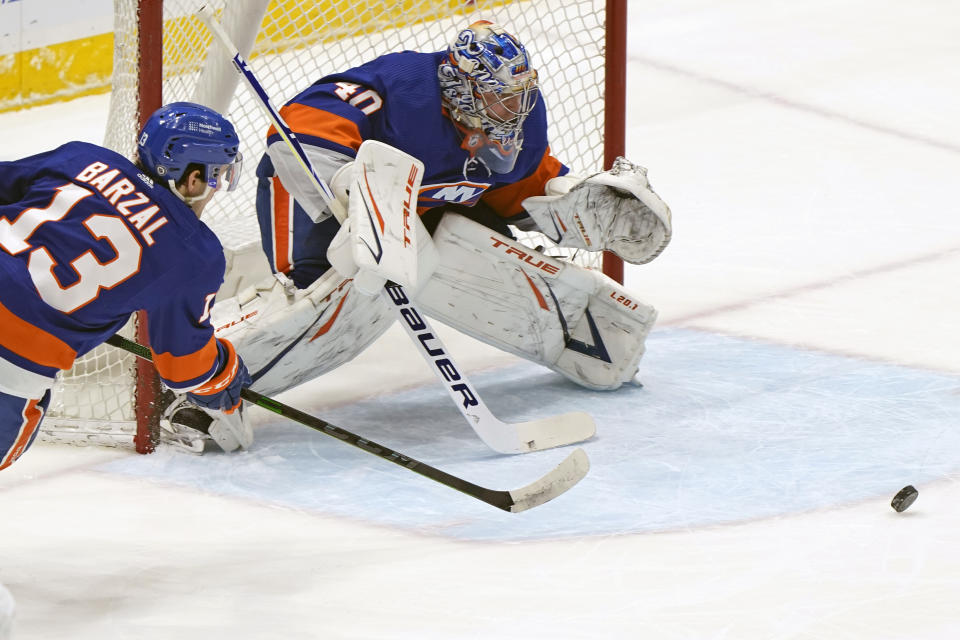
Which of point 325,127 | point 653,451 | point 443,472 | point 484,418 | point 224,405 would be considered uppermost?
point 325,127

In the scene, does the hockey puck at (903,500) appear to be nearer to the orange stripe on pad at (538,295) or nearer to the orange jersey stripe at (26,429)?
the orange stripe on pad at (538,295)

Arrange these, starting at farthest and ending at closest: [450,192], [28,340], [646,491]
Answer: [450,192]
[646,491]
[28,340]

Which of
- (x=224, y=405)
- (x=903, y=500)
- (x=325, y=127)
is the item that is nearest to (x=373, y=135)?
(x=325, y=127)

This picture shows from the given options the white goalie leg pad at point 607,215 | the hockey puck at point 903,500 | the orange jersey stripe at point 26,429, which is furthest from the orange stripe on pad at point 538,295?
the orange jersey stripe at point 26,429

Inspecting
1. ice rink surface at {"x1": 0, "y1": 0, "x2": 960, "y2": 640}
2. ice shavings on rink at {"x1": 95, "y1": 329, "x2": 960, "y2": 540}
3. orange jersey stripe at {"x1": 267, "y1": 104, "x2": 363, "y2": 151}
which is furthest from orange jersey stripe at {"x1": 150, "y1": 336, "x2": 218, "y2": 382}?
orange jersey stripe at {"x1": 267, "y1": 104, "x2": 363, "y2": 151}

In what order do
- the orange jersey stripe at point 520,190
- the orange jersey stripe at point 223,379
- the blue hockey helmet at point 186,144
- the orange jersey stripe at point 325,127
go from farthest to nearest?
the orange jersey stripe at point 520,190 → the orange jersey stripe at point 325,127 → the orange jersey stripe at point 223,379 → the blue hockey helmet at point 186,144

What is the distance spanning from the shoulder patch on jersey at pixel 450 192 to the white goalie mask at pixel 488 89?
0.09 metres

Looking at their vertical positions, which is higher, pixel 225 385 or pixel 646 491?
pixel 225 385

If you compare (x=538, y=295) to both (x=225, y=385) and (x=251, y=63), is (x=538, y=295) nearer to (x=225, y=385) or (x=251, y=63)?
(x=225, y=385)

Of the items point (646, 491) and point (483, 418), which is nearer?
point (646, 491)

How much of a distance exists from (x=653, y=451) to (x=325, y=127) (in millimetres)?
988

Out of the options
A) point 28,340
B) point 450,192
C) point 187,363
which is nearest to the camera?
point 28,340

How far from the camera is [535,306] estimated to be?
3.69 m

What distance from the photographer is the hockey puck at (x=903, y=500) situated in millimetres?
2900
